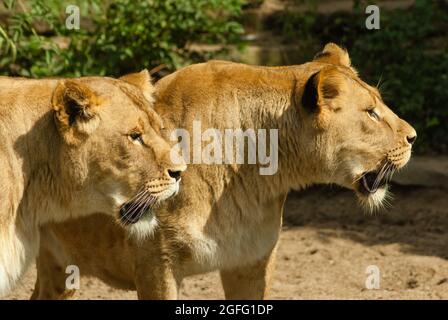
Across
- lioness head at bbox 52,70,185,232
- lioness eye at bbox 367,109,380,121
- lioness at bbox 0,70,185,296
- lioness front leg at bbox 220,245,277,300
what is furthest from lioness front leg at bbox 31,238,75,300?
lioness eye at bbox 367,109,380,121

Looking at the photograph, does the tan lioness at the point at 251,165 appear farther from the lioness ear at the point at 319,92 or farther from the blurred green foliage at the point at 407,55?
the blurred green foliage at the point at 407,55

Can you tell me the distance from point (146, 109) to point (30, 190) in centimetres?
64

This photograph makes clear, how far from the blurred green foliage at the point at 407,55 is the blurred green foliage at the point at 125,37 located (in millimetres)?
1123

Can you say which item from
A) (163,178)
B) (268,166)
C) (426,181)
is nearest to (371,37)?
(426,181)

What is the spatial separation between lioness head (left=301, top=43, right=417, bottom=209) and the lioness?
0.78m

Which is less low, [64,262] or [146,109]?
[146,109]

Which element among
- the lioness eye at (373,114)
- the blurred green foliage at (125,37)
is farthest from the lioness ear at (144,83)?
the blurred green foliage at (125,37)

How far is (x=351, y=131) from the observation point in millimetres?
5359

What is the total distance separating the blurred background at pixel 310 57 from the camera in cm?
733

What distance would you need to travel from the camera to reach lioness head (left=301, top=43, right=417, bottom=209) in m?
5.30

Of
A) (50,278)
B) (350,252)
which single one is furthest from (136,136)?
(350,252)

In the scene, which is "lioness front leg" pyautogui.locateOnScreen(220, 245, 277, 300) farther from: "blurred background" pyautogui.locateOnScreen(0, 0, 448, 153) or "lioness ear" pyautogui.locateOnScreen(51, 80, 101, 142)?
"blurred background" pyautogui.locateOnScreen(0, 0, 448, 153)

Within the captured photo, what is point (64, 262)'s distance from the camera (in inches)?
234
